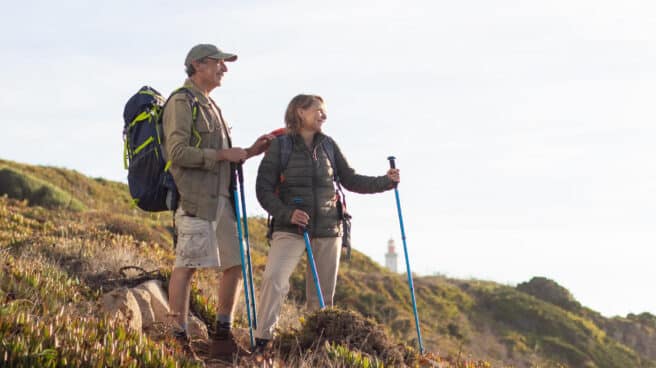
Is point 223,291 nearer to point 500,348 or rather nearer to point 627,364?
point 500,348

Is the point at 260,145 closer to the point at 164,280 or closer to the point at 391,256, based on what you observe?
the point at 164,280

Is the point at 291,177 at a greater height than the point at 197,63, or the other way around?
the point at 197,63

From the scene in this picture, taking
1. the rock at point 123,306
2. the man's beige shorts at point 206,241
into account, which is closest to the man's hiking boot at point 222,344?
the man's beige shorts at point 206,241

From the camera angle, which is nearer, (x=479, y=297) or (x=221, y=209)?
(x=221, y=209)

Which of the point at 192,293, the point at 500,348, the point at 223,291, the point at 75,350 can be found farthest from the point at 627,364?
the point at 75,350

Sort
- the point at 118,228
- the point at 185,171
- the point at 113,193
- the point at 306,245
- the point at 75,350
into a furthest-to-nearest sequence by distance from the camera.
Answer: the point at 113,193
the point at 118,228
the point at 306,245
the point at 185,171
the point at 75,350

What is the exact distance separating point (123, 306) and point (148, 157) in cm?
157

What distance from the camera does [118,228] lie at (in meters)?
14.7

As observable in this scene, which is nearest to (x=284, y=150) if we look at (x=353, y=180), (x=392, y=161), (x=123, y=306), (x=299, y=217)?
(x=299, y=217)

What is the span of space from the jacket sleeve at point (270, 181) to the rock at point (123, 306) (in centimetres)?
159

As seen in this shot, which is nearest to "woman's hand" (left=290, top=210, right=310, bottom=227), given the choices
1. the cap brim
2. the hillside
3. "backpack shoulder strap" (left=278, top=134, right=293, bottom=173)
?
"backpack shoulder strap" (left=278, top=134, right=293, bottom=173)

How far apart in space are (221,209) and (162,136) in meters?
0.78

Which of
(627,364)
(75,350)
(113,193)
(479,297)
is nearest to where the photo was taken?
(75,350)

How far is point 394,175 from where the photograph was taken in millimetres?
7535
